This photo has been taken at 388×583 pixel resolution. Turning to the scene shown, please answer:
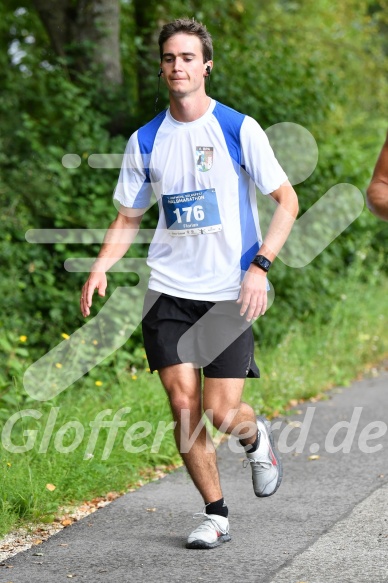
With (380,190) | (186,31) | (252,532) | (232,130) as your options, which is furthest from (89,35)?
(380,190)

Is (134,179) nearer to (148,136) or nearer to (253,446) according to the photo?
(148,136)

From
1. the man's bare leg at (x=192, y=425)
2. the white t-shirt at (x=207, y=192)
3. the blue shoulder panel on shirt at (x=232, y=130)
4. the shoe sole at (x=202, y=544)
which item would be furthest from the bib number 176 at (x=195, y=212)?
the shoe sole at (x=202, y=544)

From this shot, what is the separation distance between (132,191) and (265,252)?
726mm

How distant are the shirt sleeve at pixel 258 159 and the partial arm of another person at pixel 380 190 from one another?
1.17 metres

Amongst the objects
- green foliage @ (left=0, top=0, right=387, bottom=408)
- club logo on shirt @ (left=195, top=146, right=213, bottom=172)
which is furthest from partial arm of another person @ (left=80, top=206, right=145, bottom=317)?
green foliage @ (left=0, top=0, right=387, bottom=408)

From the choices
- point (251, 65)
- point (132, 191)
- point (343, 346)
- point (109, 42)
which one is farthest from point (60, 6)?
→ point (132, 191)

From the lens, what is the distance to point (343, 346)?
1024 centimetres

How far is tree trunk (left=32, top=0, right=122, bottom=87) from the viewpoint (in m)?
11.0

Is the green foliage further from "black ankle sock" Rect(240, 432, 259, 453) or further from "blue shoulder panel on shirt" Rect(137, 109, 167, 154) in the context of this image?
"blue shoulder panel on shirt" Rect(137, 109, 167, 154)

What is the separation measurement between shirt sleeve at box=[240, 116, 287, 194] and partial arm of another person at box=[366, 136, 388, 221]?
Answer: 1.17 metres

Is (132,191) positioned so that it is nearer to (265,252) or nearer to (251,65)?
(265,252)

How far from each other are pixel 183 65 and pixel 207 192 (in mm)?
576

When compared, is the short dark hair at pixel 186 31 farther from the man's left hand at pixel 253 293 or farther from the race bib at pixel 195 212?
the man's left hand at pixel 253 293

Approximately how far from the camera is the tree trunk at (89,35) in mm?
11008
